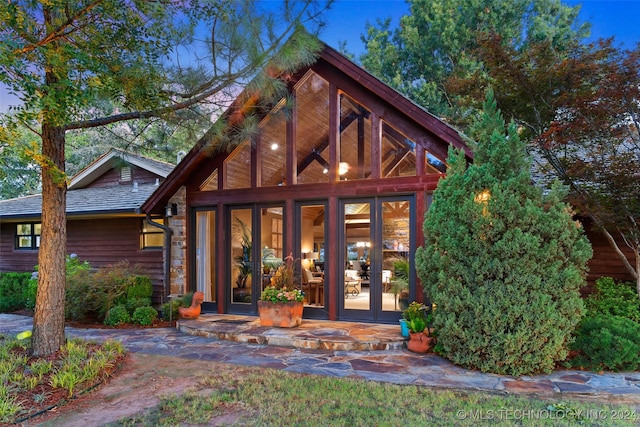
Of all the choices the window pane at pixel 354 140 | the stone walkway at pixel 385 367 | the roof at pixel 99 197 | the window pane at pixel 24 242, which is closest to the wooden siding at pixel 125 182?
the roof at pixel 99 197

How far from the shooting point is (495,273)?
487 centimetres

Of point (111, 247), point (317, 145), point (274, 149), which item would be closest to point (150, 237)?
point (111, 247)

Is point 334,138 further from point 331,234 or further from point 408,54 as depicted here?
point 408,54

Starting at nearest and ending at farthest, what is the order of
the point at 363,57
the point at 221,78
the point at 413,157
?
the point at 221,78
the point at 413,157
the point at 363,57

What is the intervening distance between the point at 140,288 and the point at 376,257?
18.2 feet

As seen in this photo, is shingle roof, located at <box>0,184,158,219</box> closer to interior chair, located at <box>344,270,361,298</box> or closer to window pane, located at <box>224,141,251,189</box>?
window pane, located at <box>224,141,251,189</box>

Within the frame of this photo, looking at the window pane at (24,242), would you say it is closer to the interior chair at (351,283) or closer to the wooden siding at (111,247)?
the wooden siding at (111,247)

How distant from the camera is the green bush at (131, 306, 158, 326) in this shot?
7.90 m

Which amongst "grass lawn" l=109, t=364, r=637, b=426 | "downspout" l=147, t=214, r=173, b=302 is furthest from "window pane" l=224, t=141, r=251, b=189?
"grass lawn" l=109, t=364, r=637, b=426

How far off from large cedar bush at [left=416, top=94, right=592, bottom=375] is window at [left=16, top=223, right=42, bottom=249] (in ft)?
40.1

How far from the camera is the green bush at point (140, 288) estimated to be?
28.7ft

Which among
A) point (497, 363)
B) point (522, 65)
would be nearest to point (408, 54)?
point (522, 65)

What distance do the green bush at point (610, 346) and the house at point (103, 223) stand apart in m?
8.40

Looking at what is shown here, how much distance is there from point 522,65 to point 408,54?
9277 millimetres
